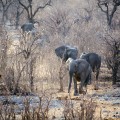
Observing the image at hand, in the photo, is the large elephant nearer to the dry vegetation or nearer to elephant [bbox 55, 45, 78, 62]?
the dry vegetation

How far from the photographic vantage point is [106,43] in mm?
15156

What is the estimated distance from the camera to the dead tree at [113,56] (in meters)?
14.6

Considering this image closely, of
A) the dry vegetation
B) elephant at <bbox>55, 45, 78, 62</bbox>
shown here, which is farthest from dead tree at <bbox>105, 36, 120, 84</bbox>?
elephant at <bbox>55, 45, 78, 62</bbox>

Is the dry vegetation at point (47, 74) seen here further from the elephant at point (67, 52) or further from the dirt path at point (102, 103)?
the elephant at point (67, 52)

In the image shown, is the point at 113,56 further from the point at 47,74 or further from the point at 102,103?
the point at 102,103

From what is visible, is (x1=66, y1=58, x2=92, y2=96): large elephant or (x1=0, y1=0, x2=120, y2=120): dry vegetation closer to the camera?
(x1=0, y1=0, x2=120, y2=120): dry vegetation

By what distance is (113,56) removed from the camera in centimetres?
1477

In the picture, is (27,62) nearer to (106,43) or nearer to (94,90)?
(94,90)

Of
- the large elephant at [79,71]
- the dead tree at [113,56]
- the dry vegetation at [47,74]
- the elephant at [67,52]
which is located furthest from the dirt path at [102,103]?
the elephant at [67,52]

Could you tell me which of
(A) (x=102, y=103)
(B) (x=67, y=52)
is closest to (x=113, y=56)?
(B) (x=67, y=52)

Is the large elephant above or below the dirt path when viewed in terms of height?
above

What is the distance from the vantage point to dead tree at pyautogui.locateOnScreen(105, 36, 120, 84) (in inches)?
573

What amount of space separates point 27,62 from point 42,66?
2679 millimetres

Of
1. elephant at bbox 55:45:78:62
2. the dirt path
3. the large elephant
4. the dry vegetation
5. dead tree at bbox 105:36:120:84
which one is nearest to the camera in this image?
the dry vegetation
